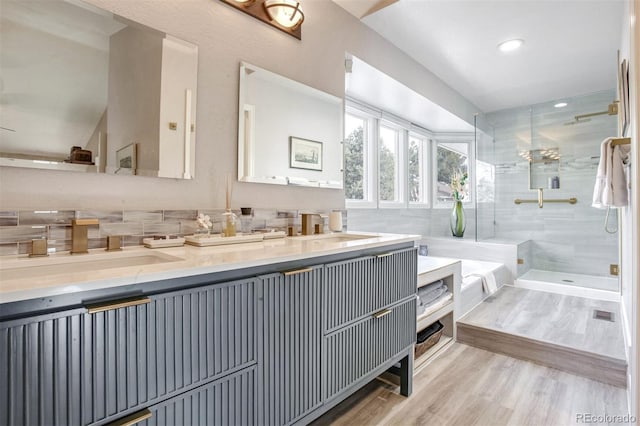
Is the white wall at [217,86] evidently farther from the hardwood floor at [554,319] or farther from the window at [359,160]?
the hardwood floor at [554,319]

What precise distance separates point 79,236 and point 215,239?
0.47 m

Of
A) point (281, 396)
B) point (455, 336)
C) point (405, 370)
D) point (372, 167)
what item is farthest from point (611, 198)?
point (281, 396)

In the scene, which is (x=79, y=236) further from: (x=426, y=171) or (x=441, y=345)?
(x=426, y=171)

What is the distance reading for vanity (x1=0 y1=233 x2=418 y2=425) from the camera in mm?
685

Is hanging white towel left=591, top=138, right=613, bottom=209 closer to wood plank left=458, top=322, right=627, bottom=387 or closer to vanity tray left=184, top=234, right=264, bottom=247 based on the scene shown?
wood plank left=458, top=322, right=627, bottom=387

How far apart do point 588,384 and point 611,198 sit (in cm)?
115

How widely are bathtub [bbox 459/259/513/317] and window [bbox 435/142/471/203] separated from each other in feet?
3.58

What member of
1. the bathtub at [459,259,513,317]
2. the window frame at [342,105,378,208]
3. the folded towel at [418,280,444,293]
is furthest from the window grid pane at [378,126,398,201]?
the folded towel at [418,280,444,293]

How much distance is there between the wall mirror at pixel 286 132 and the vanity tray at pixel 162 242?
474 mm

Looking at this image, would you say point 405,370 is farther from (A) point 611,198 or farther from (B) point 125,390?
(A) point 611,198

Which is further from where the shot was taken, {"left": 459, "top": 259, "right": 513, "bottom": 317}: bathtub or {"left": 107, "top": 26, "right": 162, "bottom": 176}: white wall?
{"left": 459, "top": 259, "right": 513, "bottom": 317}: bathtub

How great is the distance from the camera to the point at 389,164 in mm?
3781

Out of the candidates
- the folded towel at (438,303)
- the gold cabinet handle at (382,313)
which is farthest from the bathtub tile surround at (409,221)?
the gold cabinet handle at (382,313)

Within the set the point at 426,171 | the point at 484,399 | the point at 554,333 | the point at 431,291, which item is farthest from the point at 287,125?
the point at 426,171
